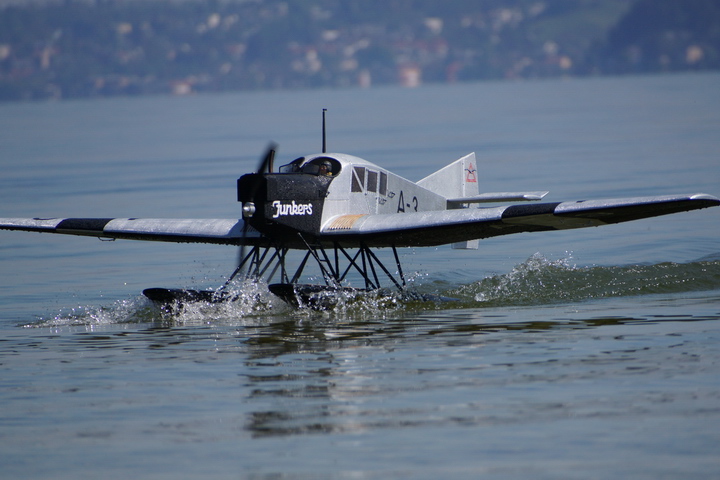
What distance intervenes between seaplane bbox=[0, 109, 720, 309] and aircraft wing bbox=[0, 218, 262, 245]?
0.6 inches

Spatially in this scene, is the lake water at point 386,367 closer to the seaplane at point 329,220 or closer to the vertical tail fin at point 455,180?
the seaplane at point 329,220

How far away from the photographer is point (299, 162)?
16875 millimetres

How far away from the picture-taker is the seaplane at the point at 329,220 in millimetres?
15492

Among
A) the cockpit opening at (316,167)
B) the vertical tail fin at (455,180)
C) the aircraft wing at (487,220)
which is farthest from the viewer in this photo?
the vertical tail fin at (455,180)

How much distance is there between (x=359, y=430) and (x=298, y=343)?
4.33 metres

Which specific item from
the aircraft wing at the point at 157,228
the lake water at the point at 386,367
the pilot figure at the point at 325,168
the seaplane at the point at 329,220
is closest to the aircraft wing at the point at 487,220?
the seaplane at the point at 329,220

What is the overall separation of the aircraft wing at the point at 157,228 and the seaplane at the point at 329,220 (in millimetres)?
16

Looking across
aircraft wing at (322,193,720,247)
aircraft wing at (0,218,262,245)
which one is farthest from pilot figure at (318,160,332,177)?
aircraft wing at (0,218,262,245)

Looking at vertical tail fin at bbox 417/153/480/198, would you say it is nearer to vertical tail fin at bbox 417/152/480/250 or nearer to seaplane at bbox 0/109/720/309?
vertical tail fin at bbox 417/152/480/250

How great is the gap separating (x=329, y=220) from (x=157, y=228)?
3197 millimetres

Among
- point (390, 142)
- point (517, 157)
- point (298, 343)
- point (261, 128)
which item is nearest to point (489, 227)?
point (298, 343)

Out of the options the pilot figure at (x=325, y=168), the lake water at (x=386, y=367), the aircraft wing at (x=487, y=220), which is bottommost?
the lake water at (x=386, y=367)

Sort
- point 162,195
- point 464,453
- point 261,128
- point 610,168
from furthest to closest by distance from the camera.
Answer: point 261,128 → point 610,168 → point 162,195 → point 464,453

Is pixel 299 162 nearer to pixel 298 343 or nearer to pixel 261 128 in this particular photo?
pixel 298 343
